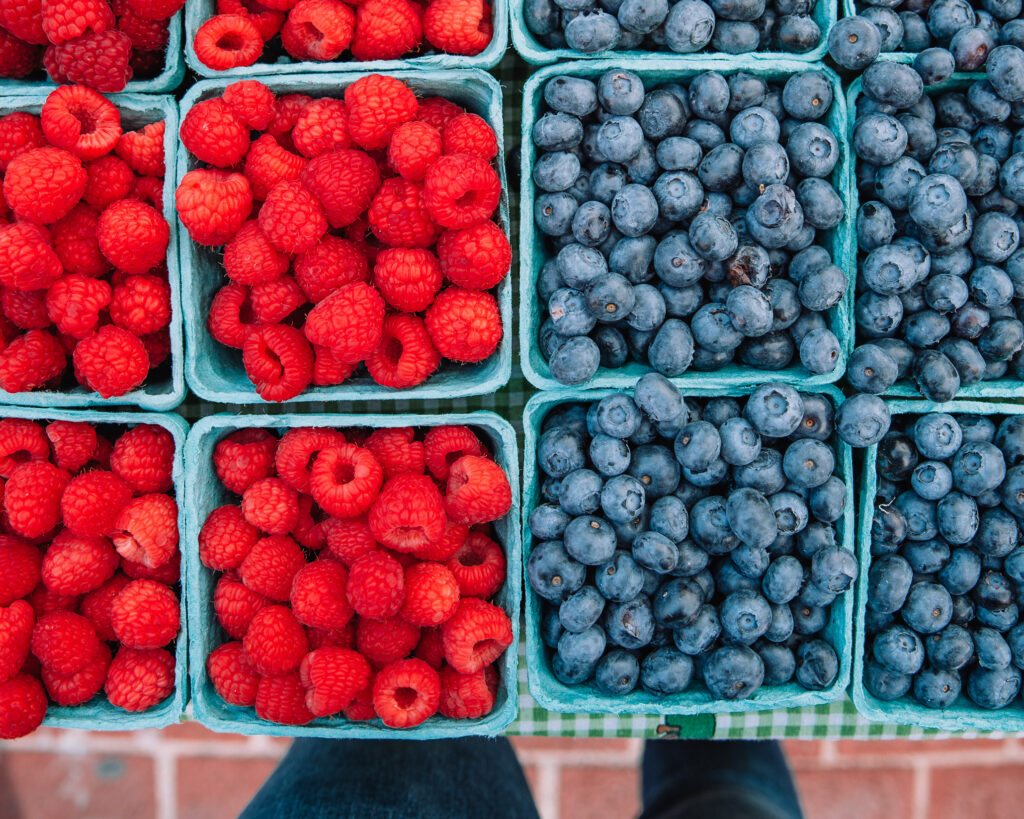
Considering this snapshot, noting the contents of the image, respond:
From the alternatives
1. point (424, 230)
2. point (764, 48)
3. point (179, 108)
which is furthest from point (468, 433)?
point (764, 48)

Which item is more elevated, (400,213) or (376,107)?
(376,107)

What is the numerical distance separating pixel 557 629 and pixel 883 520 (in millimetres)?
599

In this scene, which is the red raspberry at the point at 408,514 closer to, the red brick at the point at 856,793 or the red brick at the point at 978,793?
the red brick at the point at 856,793

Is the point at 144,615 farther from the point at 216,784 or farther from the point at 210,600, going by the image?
the point at 216,784

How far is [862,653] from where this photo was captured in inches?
52.1

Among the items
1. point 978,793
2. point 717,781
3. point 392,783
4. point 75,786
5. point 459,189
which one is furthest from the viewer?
point 75,786

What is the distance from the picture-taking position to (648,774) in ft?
6.33

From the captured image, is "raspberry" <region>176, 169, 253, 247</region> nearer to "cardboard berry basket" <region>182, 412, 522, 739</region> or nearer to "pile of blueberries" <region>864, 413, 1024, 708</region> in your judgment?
"cardboard berry basket" <region>182, 412, 522, 739</region>

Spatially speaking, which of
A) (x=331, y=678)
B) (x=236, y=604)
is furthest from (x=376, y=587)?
(x=236, y=604)

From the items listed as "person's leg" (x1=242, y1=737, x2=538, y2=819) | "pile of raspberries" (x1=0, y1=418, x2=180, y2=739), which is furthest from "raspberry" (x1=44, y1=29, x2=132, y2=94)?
"person's leg" (x1=242, y1=737, x2=538, y2=819)

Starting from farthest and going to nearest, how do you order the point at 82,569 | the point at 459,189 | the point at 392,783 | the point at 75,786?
the point at 75,786
the point at 392,783
the point at 82,569
the point at 459,189

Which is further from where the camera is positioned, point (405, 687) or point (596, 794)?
point (596, 794)

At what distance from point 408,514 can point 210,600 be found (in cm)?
44

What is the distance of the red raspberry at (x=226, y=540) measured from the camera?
4.17 ft
